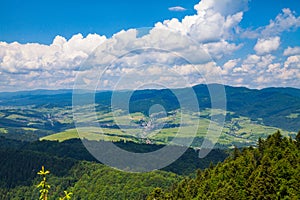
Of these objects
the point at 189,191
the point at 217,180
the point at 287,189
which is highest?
the point at 287,189

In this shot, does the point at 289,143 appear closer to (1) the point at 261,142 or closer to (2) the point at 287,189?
(1) the point at 261,142

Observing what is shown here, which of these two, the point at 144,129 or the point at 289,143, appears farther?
the point at 144,129

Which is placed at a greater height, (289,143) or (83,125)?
(83,125)

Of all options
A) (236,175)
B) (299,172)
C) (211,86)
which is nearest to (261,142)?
(236,175)

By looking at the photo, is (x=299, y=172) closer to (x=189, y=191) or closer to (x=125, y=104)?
(x=125, y=104)

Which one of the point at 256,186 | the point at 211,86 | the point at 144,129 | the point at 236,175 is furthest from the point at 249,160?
the point at 144,129

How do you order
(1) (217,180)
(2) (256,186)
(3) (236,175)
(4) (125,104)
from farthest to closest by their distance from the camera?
(1) (217,180)
(3) (236,175)
(2) (256,186)
(4) (125,104)

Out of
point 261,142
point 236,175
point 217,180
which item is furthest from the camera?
point 261,142
